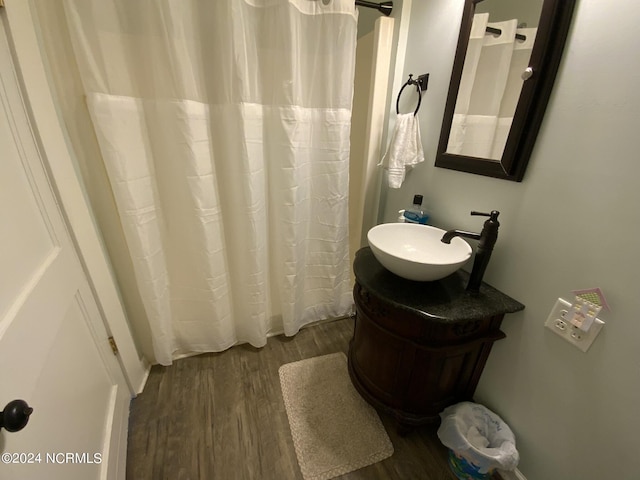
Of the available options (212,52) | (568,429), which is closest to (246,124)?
(212,52)

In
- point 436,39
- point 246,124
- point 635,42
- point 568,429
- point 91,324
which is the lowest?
point 568,429

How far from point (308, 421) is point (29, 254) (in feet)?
4.08

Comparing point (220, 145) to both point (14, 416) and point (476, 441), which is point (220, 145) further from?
point (476, 441)

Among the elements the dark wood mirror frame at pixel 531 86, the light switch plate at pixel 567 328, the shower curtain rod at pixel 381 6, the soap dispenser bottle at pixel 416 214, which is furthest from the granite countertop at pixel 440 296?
the shower curtain rod at pixel 381 6

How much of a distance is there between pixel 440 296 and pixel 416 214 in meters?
0.49

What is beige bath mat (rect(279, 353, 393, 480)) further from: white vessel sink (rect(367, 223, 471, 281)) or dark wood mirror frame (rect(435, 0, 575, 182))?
dark wood mirror frame (rect(435, 0, 575, 182))

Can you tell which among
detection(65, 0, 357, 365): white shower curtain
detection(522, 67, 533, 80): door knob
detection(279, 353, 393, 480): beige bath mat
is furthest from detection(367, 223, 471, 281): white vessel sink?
detection(279, 353, 393, 480): beige bath mat

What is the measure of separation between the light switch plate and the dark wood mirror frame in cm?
44

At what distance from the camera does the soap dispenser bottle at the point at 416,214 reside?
131 centimetres

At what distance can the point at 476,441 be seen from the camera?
39.7 inches

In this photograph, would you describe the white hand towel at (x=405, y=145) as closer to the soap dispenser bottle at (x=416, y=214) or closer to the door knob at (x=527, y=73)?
the soap dispenser bottle at (x=416, y=214)

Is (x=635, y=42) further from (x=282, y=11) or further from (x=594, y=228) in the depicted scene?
(x=282, y=11)

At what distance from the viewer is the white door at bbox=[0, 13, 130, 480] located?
1.81ft

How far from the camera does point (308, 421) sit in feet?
4.12
